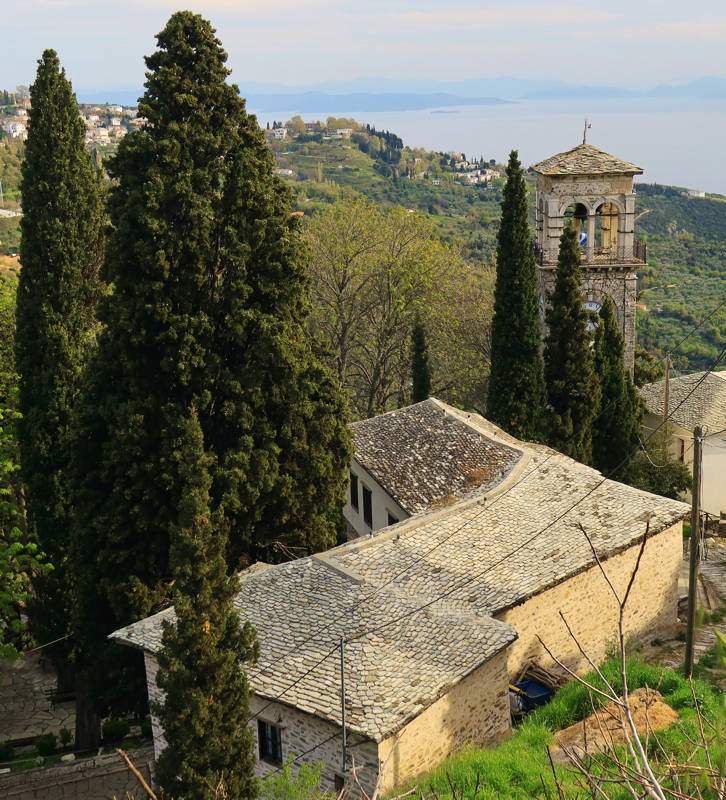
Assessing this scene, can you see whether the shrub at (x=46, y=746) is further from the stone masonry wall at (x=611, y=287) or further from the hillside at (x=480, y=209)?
the hillside at (x=480, y=209)

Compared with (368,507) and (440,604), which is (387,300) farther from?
(440,604)

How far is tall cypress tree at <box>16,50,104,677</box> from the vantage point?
17.6 metres

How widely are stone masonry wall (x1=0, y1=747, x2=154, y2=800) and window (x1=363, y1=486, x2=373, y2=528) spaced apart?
8.40m

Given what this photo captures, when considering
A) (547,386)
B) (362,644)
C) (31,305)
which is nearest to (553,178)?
(547,386)

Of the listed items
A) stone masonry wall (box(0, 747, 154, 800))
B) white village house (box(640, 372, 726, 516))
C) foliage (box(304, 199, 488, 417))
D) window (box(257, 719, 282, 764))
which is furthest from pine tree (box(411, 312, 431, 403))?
window (box(257, 719, 282, 764))

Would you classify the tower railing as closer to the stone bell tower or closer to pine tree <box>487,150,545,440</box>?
the stone bell tower

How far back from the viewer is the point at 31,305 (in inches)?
696

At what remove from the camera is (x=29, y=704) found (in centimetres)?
1978

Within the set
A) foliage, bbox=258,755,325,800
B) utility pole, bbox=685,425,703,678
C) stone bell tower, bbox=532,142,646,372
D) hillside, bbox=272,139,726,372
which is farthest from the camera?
hillside, bbox=272,139,726,372

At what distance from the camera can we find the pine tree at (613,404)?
25.4 meters

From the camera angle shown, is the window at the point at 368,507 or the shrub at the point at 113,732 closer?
the shrub at the point at 113,732

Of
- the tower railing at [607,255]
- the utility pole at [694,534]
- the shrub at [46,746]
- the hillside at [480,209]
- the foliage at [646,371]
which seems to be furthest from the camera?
the hillside at [480,209]

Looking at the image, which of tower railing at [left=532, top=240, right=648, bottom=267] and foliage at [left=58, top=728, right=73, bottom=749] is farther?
tower railing at [left=532, top=240, right=648, bottom=267]

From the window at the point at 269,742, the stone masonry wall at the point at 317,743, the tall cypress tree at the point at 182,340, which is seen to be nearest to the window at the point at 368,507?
the tall cypress tree at the point at 182,340
